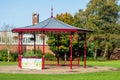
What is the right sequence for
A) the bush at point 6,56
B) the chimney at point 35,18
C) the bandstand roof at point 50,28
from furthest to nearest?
the chimney at point 35,18 → the bush at point 6,56 → the bandstand roof at point 50,28

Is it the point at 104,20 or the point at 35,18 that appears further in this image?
the point at 35,18

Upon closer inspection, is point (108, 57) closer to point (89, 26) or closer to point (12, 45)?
point (89, 26)

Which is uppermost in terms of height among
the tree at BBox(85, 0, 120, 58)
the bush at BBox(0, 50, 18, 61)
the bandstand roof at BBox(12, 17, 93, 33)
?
the tree at BBox(85, 0, 120, 58)

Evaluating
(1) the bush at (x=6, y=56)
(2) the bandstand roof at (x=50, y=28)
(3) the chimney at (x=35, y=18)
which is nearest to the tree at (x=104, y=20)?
(3) the chimney at (x=35, y=18)

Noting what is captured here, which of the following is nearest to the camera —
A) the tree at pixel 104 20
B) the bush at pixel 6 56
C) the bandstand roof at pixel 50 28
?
the bandstand roof at pixel 50 28

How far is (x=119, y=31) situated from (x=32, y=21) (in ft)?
58.0

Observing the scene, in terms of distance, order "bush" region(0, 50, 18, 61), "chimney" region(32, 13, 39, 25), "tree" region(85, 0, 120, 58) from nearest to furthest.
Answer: "bush" region(0, 50, 18, 61) → "tree" region(85, 0, 120, 58) → "chimney" region(32, 13, 39, 25)

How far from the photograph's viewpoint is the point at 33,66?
3350cm

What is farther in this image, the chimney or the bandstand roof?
the chimney

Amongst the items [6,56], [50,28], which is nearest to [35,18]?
[6,56]

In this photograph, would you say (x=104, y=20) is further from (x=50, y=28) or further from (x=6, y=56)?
(x=50, y=28)

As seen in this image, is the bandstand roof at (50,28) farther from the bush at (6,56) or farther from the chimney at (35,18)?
the chimney at (35,18)

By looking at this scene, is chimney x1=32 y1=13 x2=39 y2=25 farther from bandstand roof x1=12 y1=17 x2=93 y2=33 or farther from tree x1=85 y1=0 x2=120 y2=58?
bandstand roof x1=12 y1=17 x2=93 y2=33

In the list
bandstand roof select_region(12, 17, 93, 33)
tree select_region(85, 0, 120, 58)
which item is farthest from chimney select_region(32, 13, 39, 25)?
bandstand roof select_region(12, 17, 93, 33)
